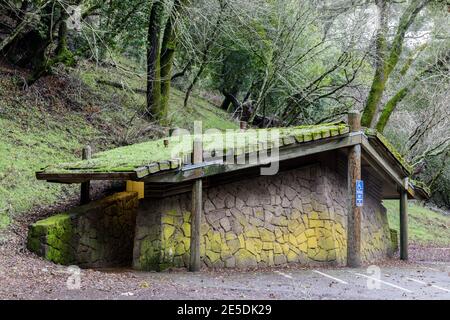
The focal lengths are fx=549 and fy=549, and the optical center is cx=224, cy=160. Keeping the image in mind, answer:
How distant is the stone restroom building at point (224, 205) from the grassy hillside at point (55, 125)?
4.92ft

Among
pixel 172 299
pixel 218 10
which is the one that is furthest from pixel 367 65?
pixel 172 299

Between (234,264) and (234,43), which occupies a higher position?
(234,43)

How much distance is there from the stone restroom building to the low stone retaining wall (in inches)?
0.8

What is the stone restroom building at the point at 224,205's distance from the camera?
9.95m

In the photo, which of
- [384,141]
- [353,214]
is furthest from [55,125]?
[384,141]

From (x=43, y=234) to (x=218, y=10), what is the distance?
396 inches

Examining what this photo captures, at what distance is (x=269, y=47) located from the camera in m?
19.0

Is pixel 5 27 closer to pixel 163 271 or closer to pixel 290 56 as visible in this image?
pixel 290 56

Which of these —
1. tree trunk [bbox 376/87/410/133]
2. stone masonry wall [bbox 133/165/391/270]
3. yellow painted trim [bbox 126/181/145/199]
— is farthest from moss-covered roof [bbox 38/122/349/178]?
tree trunk [bbox 376/87/410/133]

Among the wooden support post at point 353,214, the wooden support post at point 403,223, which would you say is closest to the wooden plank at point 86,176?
the wooden support post at point 353,214

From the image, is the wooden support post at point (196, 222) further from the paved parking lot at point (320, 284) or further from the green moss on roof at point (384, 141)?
the green moss on roof at point (384, 141)

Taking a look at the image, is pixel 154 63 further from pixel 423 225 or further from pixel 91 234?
pixel 423 225

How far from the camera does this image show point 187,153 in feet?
32.3

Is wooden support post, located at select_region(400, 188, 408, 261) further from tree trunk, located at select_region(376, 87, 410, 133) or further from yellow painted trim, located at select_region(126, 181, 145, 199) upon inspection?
yellow painted trim, located at select_region(126, 181, 145, 199)
